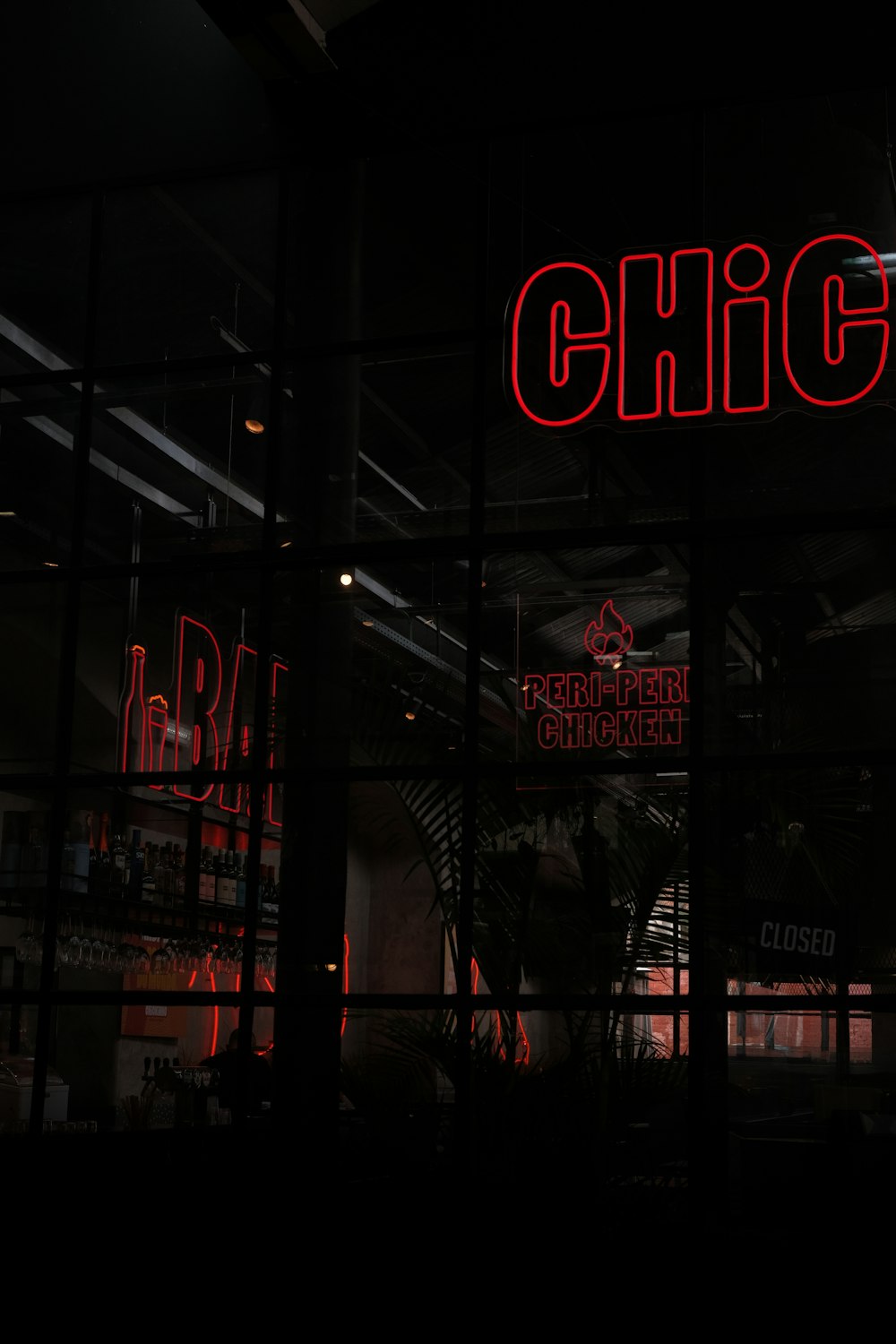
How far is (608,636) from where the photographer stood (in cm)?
561

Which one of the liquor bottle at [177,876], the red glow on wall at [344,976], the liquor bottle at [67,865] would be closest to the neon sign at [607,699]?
the red glow on wall at [344,976]

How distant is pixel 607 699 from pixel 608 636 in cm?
24

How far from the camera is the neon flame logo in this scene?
5590 millimetres

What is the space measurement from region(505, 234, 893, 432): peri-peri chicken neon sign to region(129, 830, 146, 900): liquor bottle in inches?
94.8

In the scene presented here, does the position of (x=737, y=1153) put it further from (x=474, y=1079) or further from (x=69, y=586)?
(x=69, y=586)

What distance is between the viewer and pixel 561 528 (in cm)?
580

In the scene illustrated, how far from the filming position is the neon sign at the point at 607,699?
5512 millimetres

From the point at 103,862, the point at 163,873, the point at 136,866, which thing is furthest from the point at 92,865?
the point at 163,873

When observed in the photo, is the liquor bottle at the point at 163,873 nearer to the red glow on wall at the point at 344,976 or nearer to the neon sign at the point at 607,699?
the red glow on wall at the point at 344,976

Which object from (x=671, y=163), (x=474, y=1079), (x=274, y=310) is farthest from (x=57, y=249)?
(x=474, y=1079)

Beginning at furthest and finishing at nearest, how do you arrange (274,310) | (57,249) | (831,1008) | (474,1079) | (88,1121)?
1. (57,249)
2. (274,310)
3. (88,1121)
4. (474,1079)
5. (831,1008)

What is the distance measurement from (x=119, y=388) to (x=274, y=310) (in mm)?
816

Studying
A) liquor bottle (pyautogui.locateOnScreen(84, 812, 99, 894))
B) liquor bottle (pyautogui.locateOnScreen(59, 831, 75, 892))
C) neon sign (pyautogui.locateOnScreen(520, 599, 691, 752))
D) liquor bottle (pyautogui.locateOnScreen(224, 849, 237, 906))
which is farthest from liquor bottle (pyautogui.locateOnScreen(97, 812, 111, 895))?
neon sign (pyautogui.locateOnScreen(520, 599, 691, 752))

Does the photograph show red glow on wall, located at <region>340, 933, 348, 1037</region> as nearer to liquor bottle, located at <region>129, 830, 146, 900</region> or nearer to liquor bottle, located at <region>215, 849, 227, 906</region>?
liquor bottle, located at <region>215, 849, 227, 906</region>
